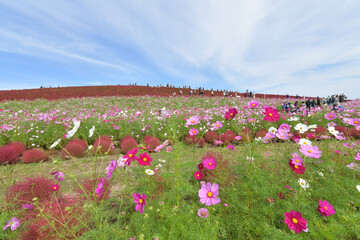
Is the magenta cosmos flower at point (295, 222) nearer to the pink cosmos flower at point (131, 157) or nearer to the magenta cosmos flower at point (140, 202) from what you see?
the magenta cosmos flower at point (140, 202)

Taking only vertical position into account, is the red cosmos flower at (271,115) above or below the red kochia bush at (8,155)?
above

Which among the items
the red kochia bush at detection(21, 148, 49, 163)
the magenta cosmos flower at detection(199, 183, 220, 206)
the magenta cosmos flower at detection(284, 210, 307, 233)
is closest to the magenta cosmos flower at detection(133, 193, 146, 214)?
the magenta cosmos flower at detection(199, 183, 220, 206)

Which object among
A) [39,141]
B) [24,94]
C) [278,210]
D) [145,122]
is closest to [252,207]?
[278,210]

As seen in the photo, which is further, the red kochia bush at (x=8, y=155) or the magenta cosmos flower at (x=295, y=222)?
the red kochia bush at (x=8, y=155)

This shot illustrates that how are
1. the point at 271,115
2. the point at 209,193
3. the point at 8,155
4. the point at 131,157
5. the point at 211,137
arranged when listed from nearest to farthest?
the point at 209,193, the point at 131,157, the point at 271,115, the point at 8,155, the point at 211,137

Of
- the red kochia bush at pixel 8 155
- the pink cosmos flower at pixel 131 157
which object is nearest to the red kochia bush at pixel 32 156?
the red kochia bush at pixel 8 155

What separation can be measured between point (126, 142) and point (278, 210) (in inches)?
147

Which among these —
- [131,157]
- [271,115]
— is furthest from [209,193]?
[271,115]

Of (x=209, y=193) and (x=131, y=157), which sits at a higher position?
(x=131, y=157)

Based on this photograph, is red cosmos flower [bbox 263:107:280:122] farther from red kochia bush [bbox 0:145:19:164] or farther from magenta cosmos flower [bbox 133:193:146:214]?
red kochia bush [bbox 0:145:19:164]

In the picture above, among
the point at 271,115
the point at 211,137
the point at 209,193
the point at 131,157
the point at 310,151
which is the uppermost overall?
the point at 271,115

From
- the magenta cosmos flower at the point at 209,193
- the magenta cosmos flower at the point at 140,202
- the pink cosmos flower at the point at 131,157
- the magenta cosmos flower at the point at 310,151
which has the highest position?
the magenta cosmos flower at the point at 310,151

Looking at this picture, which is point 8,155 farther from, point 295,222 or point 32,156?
point 295,222

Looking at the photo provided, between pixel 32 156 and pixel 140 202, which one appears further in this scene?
pixel 32 156
